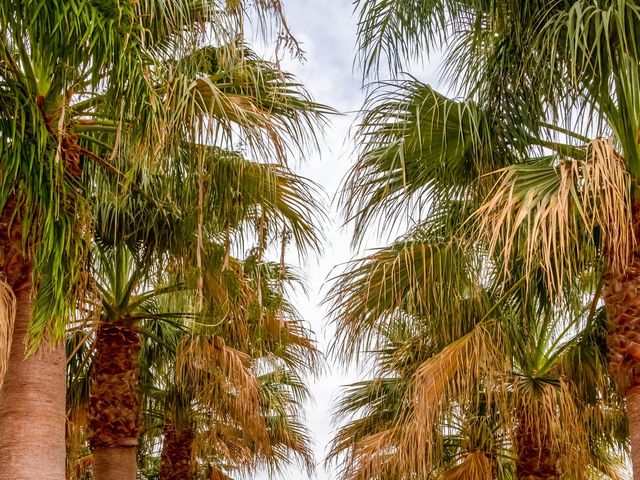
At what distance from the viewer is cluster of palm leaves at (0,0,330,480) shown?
5.17 meters

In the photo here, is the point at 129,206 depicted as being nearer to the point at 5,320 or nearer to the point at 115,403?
the point at 115,403

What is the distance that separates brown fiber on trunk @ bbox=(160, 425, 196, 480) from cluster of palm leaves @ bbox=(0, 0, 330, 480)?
2143 mm

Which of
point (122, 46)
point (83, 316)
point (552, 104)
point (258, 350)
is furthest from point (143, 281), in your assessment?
point (552, 104)

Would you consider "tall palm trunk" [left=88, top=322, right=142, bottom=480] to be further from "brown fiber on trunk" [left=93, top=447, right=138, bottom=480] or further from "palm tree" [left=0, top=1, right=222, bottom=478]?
"palm tree" [left=0, top=1, right=222, bottom=478]

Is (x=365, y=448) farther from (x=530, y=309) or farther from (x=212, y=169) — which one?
(x=212, y=169)

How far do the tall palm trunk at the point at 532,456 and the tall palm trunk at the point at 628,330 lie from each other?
2310 mm

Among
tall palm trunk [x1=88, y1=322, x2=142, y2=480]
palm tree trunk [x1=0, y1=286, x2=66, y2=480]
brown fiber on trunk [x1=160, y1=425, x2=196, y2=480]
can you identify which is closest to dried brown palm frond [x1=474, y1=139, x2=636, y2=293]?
palm tree trunk [x1=0, y1=286, x2=66, y2=480]

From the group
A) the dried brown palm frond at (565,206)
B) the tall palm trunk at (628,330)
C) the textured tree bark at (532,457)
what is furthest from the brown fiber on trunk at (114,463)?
the tall palm trunk at (628,330)

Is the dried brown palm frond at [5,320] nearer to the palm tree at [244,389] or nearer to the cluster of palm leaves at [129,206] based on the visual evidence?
the cluster of palm leaves at [129,206]

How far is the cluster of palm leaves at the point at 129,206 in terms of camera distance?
5.17 metres

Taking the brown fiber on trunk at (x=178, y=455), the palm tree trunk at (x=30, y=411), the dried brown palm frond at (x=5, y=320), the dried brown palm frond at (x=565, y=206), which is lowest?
the brown fiber on trunk at (x=178, y=455)


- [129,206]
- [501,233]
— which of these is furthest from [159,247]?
[501,233]

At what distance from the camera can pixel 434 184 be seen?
7.12 m

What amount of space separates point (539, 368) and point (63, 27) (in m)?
5.52
